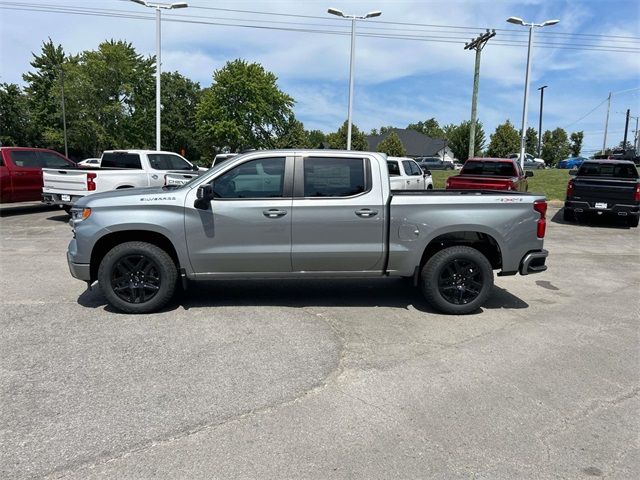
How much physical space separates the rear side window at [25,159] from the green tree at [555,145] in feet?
269

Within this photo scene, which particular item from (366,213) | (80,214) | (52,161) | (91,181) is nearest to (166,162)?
(91,181)

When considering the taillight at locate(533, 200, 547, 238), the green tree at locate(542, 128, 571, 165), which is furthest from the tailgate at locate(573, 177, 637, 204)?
the green tree at locate(542, 128, 571, 165)

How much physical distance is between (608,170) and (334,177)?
1275cm

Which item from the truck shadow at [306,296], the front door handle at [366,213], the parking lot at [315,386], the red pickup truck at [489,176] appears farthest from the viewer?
the red pickup truck at [489,176]

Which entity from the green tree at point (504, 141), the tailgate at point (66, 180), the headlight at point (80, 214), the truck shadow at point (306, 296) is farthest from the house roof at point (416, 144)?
the headlight at point (80, 214)

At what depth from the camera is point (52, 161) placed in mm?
15164

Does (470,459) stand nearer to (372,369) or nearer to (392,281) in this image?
(372,369)

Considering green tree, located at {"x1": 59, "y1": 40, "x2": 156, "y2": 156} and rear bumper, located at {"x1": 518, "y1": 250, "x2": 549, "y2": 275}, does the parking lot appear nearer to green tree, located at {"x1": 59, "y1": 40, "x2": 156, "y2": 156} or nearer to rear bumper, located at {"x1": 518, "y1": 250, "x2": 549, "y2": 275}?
rear bumper, located at {"x1": 518, "y1": 250, "x2": 549, "y2": 275}

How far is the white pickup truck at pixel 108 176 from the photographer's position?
1255 centimetres

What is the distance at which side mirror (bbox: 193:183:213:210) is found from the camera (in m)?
5.46

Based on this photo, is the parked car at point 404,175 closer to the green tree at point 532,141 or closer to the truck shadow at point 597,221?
the truck shadow at point 597,221

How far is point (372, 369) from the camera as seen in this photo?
172 inches

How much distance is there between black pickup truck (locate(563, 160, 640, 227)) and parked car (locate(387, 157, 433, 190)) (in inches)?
183

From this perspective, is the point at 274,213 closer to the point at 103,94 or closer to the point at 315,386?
the point at 315,386
